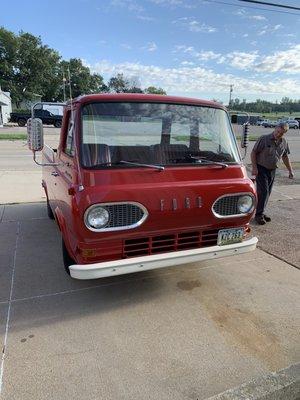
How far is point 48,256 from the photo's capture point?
4.86m

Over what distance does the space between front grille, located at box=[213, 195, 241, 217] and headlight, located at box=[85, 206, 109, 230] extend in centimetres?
114

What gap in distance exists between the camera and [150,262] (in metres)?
3.38

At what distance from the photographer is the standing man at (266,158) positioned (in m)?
6.22

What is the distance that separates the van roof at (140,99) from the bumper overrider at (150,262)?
1580mm

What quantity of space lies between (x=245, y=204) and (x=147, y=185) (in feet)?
3.80

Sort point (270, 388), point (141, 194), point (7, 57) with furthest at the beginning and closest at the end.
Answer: point (7, 57) → point (141, 194) → point (270, 388)

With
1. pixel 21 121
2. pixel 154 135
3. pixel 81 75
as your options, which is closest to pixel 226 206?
pixel 154 135

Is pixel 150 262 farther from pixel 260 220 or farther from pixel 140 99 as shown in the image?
pixel 260 220

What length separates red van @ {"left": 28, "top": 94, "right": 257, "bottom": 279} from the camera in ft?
10.7

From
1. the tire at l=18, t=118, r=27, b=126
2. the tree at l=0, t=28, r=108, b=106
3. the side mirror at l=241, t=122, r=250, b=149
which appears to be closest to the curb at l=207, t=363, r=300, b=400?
the side mirror at l=241, t=122, r=250, b=149

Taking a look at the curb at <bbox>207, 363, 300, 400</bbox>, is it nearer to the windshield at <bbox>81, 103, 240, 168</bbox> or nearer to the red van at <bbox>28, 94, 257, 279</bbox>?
the red van at <bbox>28, 94, 257, 279</bbox>

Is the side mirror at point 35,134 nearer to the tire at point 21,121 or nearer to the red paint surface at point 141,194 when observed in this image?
the red paint surface at point 141,194

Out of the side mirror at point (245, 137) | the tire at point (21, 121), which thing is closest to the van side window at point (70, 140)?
the side mirror at point (245, 137)

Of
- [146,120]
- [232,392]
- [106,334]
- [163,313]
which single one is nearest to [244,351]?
[232,392]
